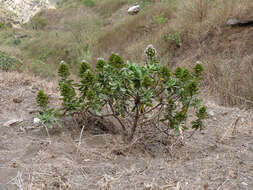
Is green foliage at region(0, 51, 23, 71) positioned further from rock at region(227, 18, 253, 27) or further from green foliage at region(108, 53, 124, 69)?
rock at region(227, 18, 253, 27)

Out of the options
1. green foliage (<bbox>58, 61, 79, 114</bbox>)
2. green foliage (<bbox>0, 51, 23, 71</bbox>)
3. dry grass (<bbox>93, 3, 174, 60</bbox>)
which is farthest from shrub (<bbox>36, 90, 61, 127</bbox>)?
dry grass (<bbox>93, 3, 174, 60</bbox>)

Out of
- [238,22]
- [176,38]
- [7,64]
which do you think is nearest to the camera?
[7,64]

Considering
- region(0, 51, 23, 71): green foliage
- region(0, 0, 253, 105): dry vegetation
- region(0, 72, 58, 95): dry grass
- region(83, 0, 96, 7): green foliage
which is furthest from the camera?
region(83, 0, 96, 7): green foliage

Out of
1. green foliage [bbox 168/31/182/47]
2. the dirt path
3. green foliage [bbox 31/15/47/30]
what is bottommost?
the dirt path

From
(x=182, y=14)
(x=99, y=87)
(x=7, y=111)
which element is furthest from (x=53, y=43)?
(x=99, y=87)

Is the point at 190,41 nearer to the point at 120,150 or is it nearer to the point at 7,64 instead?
the point at 7,64

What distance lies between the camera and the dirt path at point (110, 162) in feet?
5.41

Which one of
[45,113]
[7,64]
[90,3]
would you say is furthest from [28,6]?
[45,113]

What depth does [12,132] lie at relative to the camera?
2.48m

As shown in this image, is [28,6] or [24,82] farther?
[28,6]

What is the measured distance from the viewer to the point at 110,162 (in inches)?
78.4

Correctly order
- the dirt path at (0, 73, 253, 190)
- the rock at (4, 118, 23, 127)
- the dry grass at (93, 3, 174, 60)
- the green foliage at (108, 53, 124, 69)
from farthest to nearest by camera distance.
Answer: the dry grass at (93, 3, 174, 60) → the rock at (4, 118, 23, 127) → the green foliage at (108, 53, 124, 69) → the dirt path at (0, 73, 253, 190)

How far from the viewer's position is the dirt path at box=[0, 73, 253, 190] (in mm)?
1650

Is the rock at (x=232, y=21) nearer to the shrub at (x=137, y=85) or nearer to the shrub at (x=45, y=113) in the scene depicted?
the shrub at (x=137, y=85)
